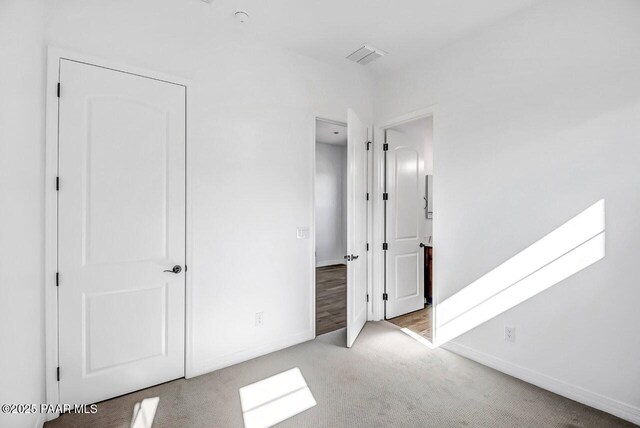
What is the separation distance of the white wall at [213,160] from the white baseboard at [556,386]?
5.04 ft

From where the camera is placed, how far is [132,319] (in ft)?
7.09

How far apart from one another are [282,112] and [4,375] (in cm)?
248

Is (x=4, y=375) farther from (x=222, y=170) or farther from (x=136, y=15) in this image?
(x=136, y=15)

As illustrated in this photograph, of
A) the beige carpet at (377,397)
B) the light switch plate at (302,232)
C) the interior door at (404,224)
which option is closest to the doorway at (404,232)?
the interior door at (404,224)

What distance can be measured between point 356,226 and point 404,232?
101 cm

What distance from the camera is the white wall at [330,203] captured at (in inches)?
279

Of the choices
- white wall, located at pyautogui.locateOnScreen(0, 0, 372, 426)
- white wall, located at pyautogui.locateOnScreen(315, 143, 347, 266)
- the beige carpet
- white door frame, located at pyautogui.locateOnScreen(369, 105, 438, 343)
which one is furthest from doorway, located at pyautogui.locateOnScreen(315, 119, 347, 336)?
the beige carpet

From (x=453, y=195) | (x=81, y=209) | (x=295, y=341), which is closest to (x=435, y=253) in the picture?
(x=453, y=195)

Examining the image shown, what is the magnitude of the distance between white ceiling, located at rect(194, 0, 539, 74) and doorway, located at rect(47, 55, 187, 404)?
856mm

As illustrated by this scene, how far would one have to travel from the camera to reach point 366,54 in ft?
9.91

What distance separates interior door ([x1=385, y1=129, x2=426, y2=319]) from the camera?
11.9 feet

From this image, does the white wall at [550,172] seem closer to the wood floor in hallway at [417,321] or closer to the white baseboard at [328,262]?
the wood floor in hallway at [417,321]

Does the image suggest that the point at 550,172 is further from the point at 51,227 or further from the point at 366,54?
the point at 51,227

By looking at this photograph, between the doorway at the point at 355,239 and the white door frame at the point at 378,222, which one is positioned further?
the white door frame at the point at 378,222
